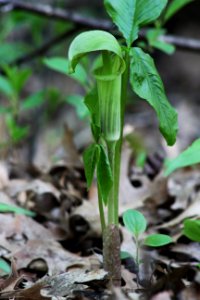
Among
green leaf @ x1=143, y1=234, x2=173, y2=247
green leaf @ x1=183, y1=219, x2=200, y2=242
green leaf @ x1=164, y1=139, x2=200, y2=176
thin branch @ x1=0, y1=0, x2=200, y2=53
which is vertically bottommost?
green leaf @ x1=143, y1=234, x2=173, y2=247

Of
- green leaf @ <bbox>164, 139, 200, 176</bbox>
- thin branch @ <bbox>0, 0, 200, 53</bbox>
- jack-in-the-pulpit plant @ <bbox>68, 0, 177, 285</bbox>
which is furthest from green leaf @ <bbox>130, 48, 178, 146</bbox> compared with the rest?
thin branch @ <bbox>0, 0, 200, 53</bbox>

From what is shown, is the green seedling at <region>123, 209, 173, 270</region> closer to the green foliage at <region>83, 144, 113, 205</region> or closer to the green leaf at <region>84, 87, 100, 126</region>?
the green foliage at <region>83, 144, 113, 205</region>

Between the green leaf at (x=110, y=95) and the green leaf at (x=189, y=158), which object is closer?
the green leaf at (x=110, y=95)

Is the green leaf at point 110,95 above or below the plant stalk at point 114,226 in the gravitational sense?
above

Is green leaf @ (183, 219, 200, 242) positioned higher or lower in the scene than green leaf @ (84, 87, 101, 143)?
lower

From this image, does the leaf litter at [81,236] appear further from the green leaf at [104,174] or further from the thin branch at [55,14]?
the thin branch at [55,14]

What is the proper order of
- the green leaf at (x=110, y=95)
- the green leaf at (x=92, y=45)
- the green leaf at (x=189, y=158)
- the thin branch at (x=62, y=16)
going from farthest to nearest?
the thin branch at (x=62, y=16) → the green leaf at (x=189, y=158) → the green leaf at (x=110, y=95) → the green leaf at (x=92, y=45)

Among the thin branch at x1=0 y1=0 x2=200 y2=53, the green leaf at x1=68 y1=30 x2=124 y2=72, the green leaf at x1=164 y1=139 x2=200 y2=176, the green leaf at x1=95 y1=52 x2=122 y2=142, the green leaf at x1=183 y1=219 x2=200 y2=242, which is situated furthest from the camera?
the thin branch at x1=0 y1=0 x2=200 y2=53

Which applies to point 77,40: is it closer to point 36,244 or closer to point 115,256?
point 115,256

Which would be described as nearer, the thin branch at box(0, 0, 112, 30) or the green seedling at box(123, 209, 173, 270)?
the green seedling at box(123, 209, 173, 270)

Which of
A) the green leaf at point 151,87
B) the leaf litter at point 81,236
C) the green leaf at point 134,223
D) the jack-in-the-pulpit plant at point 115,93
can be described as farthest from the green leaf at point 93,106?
the leaf litter at point 81,236
